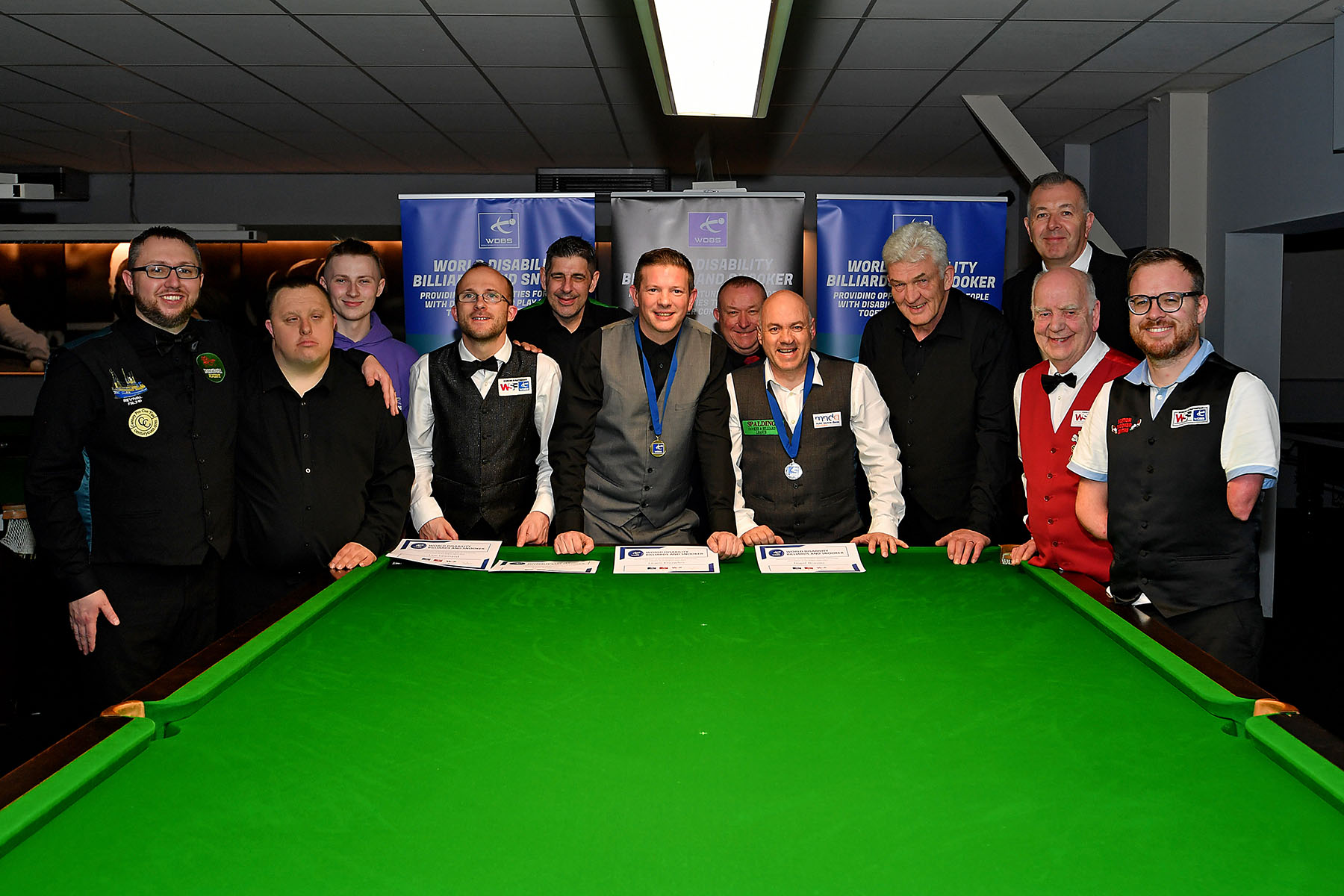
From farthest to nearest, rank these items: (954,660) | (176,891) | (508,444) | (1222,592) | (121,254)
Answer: (121,254), (508,444), (1222,592), (954,660), (176,891)

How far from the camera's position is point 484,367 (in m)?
3.16

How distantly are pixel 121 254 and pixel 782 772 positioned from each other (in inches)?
356

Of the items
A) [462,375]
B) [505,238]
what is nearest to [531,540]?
[462,375]

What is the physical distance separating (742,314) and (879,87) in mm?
2461

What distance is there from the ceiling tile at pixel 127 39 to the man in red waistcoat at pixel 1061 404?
428 centimetres

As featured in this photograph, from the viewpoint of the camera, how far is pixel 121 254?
325 inches

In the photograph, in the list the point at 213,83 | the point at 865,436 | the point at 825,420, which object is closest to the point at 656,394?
the point at 825,420

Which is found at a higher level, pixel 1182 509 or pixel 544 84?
pixel 544 84

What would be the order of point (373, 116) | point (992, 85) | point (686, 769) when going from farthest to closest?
point (373, 116) < point (992, 85) < point (686, 769)

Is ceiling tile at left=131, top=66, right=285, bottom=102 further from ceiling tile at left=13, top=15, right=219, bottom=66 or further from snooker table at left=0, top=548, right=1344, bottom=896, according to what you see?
snooker table at left=0, top=548, right=1344, bottom=896

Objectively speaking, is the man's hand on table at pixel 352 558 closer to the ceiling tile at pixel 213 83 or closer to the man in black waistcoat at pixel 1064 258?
the man in black waistcoat at pixel 1064 258

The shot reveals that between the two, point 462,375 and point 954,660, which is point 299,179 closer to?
point 462,375

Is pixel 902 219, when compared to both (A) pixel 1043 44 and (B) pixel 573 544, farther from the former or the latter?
(B) pixel 573 544

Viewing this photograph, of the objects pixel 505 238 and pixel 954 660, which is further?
pixel 505 238
